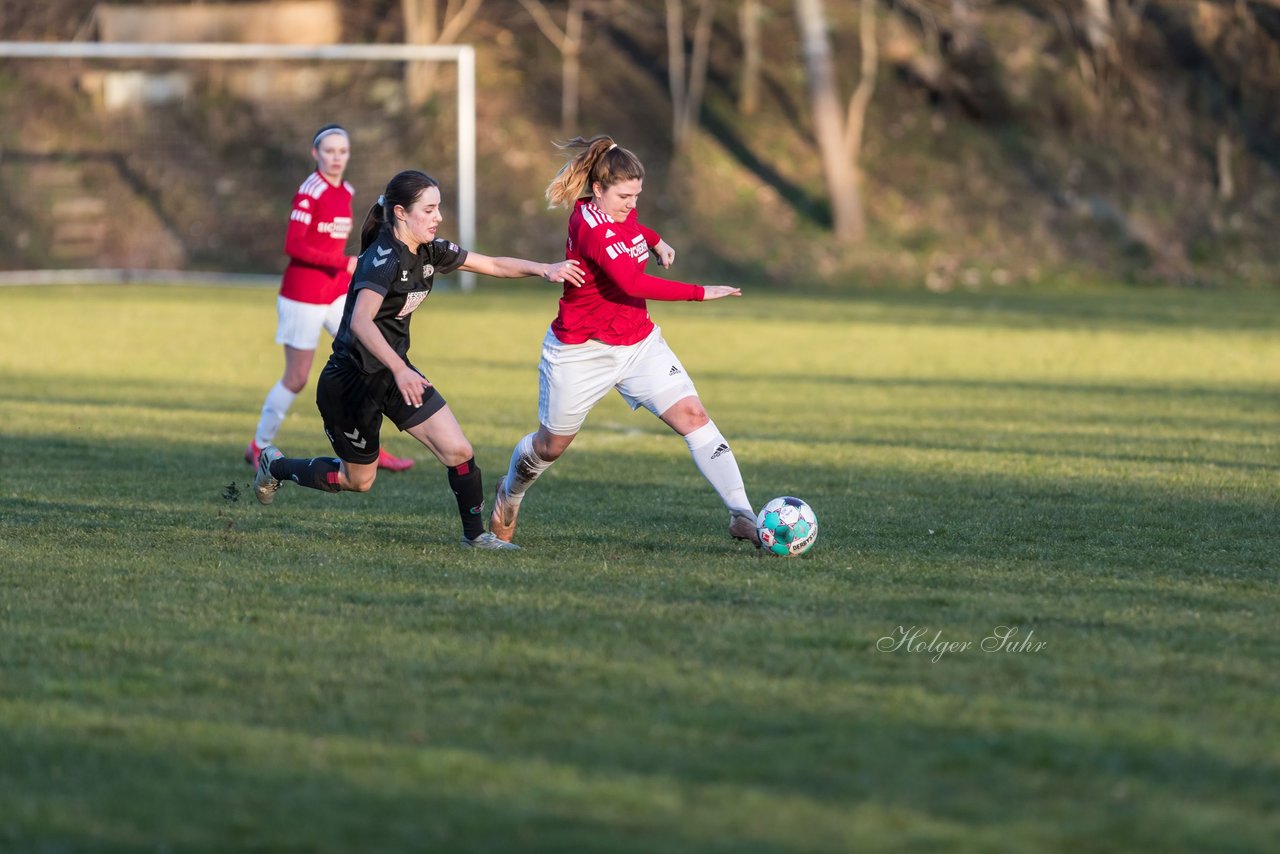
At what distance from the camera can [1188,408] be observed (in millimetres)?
12789

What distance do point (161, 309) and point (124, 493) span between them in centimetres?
1394

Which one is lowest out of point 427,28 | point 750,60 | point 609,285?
point 609,285

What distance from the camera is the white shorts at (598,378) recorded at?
23.2 ft

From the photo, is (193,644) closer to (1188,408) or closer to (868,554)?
(868,554)

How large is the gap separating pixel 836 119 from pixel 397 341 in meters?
23.0

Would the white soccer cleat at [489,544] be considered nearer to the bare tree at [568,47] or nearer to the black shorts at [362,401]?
the black shorts at [362,401]

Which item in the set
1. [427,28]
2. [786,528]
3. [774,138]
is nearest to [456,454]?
[786,528]

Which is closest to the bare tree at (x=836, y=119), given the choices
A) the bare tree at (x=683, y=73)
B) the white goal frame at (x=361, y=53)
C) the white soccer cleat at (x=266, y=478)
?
the bare tree at (x=683, y=73)

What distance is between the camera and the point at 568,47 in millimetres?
31078

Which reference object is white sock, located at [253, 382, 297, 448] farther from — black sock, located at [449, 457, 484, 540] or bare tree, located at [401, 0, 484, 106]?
bare tree, located at [401, 0, 484, 106]

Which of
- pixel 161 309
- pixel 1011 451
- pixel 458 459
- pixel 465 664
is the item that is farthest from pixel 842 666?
pixel 161 309

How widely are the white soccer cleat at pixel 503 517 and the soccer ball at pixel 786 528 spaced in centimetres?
114

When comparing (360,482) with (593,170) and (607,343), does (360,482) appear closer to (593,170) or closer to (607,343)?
(607,343)

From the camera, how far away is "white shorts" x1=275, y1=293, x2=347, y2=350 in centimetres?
1000
